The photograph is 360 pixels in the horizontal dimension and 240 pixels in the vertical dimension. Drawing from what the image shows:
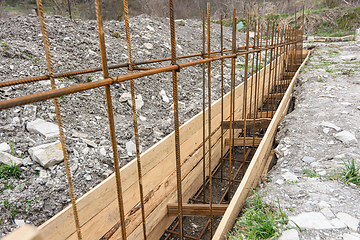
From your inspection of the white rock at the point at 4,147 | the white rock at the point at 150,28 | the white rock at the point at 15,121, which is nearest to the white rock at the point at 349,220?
the white rock at the point at 4,147

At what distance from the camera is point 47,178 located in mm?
2072

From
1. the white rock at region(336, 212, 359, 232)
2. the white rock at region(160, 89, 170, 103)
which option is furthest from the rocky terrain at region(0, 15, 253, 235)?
the white rock at region(336, 212, 359, 232)

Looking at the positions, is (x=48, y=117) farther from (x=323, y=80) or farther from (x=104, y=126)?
(x=323, y=80)

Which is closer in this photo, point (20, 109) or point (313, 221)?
point (313, 221)

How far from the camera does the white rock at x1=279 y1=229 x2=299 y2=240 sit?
1.56 m

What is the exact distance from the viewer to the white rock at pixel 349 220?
1602mm

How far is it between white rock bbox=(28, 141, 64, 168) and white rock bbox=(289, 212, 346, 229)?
2037 millimetres

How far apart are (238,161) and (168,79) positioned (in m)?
1.96

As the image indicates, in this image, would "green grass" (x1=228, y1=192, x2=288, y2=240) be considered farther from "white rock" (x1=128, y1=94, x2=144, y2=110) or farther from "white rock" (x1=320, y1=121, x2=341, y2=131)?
"white rock" (x1=128, y1=94, x2=144, y2=110)

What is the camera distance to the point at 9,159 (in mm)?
2070

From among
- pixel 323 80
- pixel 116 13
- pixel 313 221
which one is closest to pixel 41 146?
pixel 313 221

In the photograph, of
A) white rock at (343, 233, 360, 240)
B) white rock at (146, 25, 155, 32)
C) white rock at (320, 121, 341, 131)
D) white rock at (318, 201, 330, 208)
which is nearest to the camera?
white rock at (343, 233, 360, 240)

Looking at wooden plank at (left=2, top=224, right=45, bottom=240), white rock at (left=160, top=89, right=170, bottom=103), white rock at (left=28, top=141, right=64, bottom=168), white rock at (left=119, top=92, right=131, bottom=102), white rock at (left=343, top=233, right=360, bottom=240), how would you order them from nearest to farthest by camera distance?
1. wooden plank at (left=2, top=224, right=45, bottom=240)
2. white rock at (left=343, top=233, right=360, bottom=240)
3. white rock at (left=28, top=141, right=64, bottom=168)
4. white rock at (left=119, top=92, right=131, bottom=102)
5. white rock at (left=160, top=89, right=170, bottom=103)

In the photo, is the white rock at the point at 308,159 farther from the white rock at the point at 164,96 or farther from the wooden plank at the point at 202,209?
the white rock at the point at 164,96
